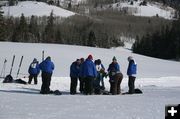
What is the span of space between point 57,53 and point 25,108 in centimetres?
2772

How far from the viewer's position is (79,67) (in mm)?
21156

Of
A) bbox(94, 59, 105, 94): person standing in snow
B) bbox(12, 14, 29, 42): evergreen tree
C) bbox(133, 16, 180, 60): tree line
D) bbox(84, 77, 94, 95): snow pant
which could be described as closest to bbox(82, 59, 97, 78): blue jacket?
bbox(84, 77, 94, 95): snow pant

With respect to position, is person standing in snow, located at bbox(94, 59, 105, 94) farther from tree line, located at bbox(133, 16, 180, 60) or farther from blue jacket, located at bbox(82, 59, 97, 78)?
tree line, located at bbox(133, 16, 180, 60)

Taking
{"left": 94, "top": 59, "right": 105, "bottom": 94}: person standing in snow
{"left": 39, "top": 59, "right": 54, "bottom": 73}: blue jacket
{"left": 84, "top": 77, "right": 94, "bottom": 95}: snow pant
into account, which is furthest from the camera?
{"left": 39, "top": 59, "right": 54, "bottom": 73}: blue jacket

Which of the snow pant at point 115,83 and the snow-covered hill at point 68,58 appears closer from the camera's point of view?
the snow pant at point 115,83

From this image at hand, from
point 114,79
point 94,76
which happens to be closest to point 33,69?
point 94,76

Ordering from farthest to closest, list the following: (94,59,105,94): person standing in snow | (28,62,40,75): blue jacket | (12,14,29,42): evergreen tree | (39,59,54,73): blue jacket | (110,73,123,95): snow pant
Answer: (12,14,29,42): evergreen tree, (28,62,40,75): blue jacket, (39,59,54,73): blue jacket, (94,59,105,94): person standing in snow, (110,73,123,95): snow pant

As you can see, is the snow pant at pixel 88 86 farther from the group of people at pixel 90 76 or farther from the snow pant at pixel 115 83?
the snow pant at pixel 115 83

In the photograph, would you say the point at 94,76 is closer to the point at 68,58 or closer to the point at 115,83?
the point at 115,83

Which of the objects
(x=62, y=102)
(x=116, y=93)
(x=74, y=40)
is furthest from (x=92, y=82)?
(x=74, y=40)

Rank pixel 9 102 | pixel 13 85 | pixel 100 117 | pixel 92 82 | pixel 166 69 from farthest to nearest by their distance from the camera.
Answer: pixel 166 69, pixel 13 85, pixel 92 82, pixel 9 102, pixel 100 117

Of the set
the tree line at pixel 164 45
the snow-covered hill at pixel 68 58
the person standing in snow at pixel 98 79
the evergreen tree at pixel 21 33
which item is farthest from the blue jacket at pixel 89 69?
the evergreen tree at pixel 21 33

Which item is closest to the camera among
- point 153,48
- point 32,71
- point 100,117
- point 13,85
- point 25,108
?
point 100,117

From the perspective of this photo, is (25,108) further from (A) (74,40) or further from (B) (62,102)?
(A) (74,40)
